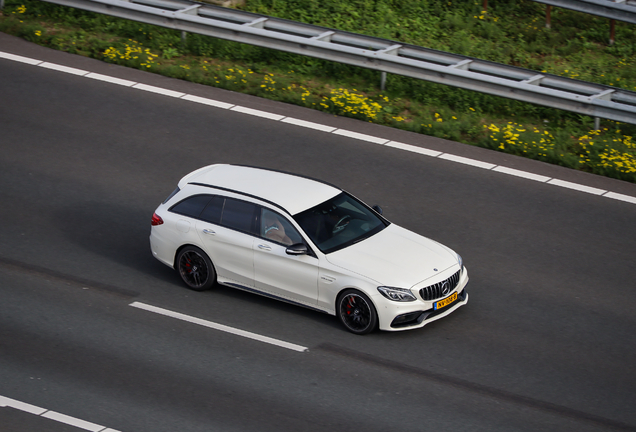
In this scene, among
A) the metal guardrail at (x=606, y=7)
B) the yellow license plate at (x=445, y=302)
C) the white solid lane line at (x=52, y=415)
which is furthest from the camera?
the metal guardrail at (x=606, y=7)

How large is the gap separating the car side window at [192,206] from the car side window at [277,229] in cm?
90

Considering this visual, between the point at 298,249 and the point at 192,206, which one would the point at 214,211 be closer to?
the point at 192,206

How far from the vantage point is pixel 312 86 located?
17844mm

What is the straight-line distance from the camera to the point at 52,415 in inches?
373

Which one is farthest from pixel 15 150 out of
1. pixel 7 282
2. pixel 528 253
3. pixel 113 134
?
pixel 528 253

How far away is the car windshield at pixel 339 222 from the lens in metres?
11.4

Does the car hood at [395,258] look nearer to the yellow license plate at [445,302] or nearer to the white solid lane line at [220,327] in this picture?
the yellow license plate at [445,302]

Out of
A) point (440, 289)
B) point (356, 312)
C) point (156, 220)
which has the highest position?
point (156, 220)

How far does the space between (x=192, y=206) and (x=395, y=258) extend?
2805mm

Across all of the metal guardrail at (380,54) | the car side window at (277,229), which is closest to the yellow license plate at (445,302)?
the car side window at (277,229)

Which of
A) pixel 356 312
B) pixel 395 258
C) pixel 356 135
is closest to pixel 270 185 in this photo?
pixel 395 258

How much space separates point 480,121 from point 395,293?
271 inches

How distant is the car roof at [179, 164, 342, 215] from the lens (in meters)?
11.8

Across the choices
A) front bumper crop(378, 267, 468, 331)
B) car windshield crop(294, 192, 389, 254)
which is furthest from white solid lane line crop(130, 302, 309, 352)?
car windshield crop(294, 192, 389, 254)
